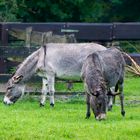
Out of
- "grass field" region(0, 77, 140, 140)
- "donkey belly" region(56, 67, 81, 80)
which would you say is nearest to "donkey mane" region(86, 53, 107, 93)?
"grass field" region(0, 77, 140, 140)

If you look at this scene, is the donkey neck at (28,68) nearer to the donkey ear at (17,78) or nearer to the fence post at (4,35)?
the donkey ear at (17,78)

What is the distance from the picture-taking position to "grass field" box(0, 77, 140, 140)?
12.6 meters

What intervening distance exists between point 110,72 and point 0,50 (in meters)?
5.56

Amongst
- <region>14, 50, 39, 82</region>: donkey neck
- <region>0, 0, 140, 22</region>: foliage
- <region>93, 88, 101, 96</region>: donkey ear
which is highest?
<region>93, 88, 101, 96</region>: donkey ear

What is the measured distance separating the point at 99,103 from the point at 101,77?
675 mm

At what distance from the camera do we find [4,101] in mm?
18172

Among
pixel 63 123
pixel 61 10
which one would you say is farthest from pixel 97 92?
pixel 61 10

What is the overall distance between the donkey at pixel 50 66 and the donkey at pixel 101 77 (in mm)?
1974

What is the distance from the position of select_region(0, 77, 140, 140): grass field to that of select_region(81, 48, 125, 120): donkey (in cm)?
33

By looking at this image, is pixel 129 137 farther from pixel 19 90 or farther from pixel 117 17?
pixel 117 17

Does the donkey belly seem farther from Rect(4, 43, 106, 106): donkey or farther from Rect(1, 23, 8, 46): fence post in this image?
Rect(1, 23, 8, 46): fence post

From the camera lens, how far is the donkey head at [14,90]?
1828 cm

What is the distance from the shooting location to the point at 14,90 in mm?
18391

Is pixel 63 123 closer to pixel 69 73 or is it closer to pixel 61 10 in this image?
pixel 69 73
